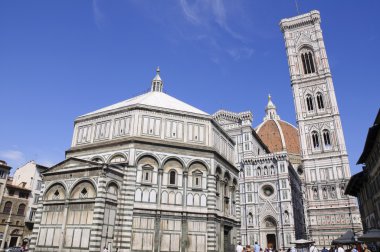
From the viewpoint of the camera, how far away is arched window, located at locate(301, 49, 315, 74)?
65.2 meters

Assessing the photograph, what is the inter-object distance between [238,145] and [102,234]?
39.7 metres

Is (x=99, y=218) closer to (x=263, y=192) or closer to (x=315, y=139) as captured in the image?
(x=263, y=192)

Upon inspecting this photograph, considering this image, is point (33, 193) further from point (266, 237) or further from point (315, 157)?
point (315, 157)

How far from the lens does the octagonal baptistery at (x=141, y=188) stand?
2155 centimetres

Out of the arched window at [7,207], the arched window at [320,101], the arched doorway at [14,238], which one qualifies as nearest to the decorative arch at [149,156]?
the arched window at [7,207]

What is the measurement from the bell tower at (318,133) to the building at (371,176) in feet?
69.1

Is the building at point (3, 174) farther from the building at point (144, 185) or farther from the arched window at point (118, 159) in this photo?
the arched window at point (118, 159)

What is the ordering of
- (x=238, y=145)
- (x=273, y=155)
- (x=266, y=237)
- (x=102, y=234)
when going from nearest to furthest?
(x=102, y=234)
(x=266, y=237)
(x=273, y=155)
(x=238, y=145)

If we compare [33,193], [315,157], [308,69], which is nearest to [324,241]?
[315,157]

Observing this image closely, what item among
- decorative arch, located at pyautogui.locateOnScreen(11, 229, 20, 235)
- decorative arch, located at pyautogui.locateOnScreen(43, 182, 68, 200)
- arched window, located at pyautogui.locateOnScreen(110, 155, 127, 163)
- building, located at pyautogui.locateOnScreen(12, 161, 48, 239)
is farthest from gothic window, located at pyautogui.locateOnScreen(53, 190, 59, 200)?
decorative arch, located at pyautogui.locateOnScreen(11, 229, 20, 235)

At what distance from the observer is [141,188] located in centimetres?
2364

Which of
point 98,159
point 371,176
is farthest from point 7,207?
point 371,176

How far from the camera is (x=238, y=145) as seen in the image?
5709 cm

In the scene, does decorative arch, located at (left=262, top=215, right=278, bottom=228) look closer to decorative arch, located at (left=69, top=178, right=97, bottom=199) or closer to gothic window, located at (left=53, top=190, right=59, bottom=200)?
decorative arch, located at (left=69, top=178, right=97, bottom=199)
